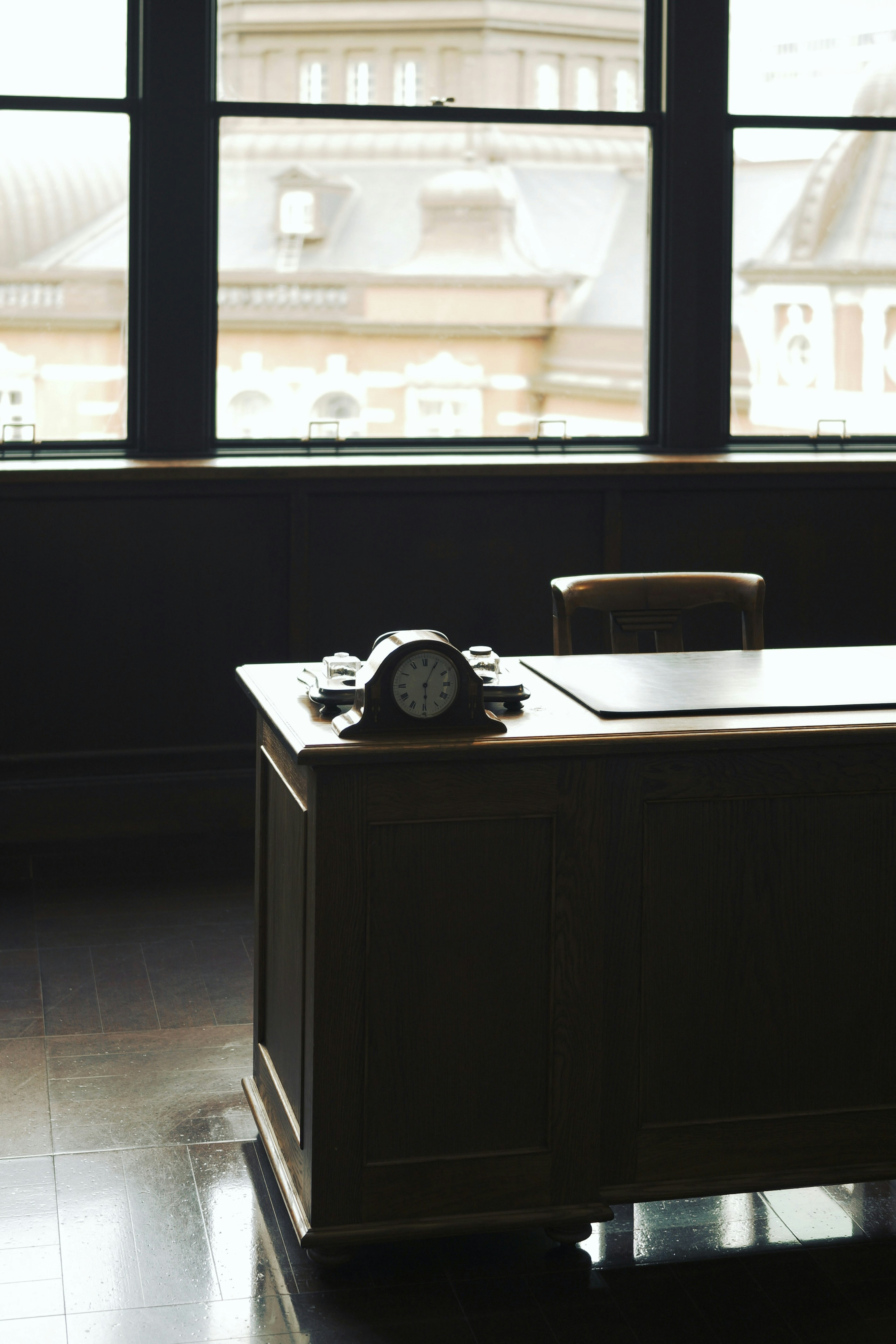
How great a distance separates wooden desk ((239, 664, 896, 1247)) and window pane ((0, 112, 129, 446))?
2.48 meters

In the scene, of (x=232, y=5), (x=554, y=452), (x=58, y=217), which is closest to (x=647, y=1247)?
(x=554, y=452)

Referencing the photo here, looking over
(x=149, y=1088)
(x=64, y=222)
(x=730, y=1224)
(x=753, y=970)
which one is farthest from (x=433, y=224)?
(x=730, y=1224)

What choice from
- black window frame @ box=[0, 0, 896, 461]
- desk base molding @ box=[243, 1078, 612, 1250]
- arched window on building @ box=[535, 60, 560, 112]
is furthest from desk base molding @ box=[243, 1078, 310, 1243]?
arched window on building @ box=[535, 60, 560, 112]

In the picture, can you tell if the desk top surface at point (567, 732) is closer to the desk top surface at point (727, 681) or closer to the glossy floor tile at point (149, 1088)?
the desk top surface at point (727, 681)

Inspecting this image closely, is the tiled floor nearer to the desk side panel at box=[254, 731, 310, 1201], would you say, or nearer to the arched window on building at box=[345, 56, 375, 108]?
the desk side panel at box=[254, 731, 310, 1201]

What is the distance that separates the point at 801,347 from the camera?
204 inches

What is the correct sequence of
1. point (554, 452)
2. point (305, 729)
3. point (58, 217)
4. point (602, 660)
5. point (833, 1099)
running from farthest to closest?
point (554, 452)
point (58, 217)
point (602, 660)
point (833, 1099)
point (305, 729)

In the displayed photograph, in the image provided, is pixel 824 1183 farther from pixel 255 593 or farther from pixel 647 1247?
pixel 255 593

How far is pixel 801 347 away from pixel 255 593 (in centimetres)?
202

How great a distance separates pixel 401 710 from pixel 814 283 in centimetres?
A: 342

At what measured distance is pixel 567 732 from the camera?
2.34 meters

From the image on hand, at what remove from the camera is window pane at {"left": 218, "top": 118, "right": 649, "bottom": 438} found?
4746 millimetres

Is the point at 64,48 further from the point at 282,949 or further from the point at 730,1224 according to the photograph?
the point at 730,1224

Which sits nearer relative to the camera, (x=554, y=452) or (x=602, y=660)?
(x=602, y=660)
